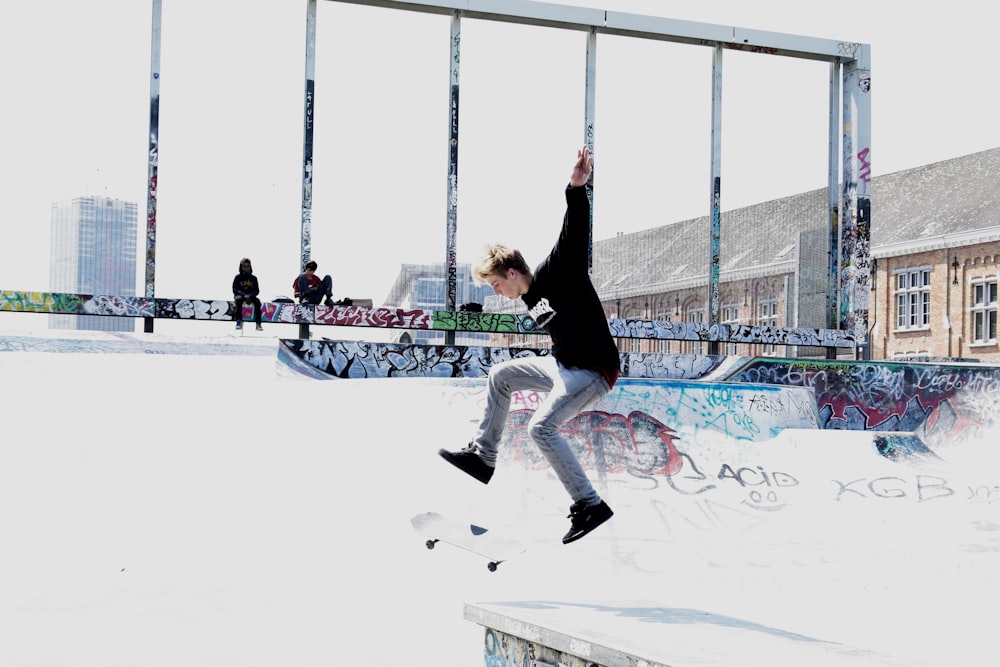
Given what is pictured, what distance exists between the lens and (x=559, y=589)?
6.43 meters

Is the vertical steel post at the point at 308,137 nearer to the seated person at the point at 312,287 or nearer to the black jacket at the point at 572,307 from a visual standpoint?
the seated person at the point at 312,287

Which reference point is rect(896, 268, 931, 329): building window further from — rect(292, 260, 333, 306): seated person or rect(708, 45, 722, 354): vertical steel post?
rect(292, 260, 333, 306): seated person

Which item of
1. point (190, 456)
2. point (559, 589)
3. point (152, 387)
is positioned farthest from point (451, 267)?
point (559, 589)

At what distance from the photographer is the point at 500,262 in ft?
16.6

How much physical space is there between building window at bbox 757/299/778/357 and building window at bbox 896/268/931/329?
1941 cm

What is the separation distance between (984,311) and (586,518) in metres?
34.4

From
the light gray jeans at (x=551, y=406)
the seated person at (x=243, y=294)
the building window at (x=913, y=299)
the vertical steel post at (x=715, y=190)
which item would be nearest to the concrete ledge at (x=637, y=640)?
the light gray jeans at (x=551, y=406)

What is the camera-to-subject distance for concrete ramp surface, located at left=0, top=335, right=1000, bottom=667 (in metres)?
5.33

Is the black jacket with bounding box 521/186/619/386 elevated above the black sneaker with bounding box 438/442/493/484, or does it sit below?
above

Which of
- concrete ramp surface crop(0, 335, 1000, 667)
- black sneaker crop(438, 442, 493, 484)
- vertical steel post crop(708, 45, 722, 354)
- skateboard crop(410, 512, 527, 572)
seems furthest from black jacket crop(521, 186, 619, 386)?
vertical steel post crop(708, 45, 722, 354)

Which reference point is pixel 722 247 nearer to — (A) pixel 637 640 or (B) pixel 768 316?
(B) pixel 768 316

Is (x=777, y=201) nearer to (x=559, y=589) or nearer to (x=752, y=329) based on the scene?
(x=752, y=329)

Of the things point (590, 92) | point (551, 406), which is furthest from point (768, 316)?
point (551, 406)

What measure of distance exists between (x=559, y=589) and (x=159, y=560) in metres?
2.54
